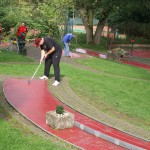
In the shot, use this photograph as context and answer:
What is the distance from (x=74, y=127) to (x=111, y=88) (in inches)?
178

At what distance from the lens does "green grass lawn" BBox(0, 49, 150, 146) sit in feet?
32.6

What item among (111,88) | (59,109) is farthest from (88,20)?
(59,109)

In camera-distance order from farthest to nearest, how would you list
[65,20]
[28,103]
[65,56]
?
[65,20]
[65,56]
[28,103]

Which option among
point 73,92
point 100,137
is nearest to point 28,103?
point 73,92

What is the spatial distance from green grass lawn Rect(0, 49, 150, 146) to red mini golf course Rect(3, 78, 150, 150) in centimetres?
100

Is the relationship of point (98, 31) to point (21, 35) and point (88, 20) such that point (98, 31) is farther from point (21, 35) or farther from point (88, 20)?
point (21, 35)

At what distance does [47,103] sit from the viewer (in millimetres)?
10383

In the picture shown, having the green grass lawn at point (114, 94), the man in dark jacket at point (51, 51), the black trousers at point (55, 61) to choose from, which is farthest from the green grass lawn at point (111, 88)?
the man in dark jacket at point (51, 51)

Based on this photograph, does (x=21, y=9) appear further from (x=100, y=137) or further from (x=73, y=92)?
(x=100, y=137)

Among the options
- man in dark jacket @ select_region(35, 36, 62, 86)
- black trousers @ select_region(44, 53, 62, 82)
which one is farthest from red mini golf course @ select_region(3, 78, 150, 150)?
man in dark jacket @ select_region(35, 36, 62, 86)

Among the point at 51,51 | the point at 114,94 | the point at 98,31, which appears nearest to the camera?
the point at 114,94

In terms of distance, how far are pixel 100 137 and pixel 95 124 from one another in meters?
0.91

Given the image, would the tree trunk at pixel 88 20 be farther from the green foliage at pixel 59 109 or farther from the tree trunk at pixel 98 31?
the green foliage at pixel 59 109

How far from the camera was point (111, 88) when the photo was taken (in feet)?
41.7
